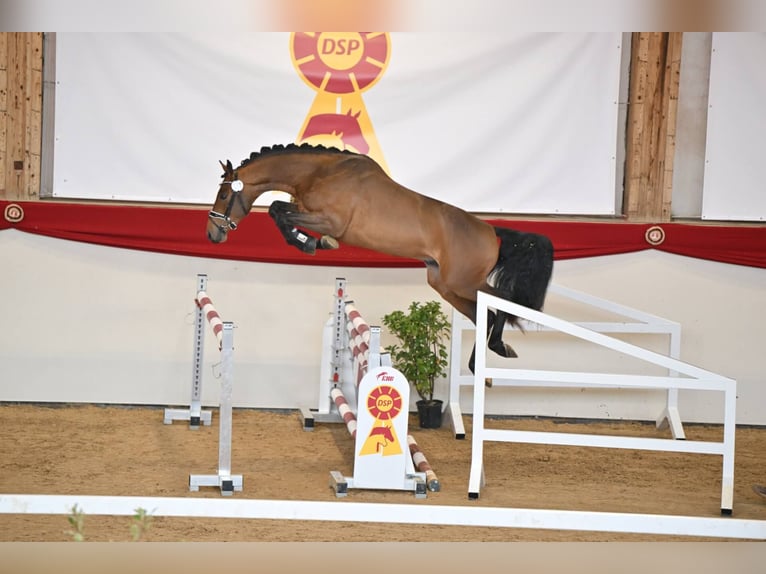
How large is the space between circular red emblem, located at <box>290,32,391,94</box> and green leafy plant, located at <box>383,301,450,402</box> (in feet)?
4.91

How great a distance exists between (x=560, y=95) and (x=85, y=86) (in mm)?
3057

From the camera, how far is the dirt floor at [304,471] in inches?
143

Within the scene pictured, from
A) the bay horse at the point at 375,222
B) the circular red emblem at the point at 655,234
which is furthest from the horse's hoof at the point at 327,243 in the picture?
the circular red emblem at the point at 655,234

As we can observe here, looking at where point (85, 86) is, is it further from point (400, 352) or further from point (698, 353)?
point (698, 353)

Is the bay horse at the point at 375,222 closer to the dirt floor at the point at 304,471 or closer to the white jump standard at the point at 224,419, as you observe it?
the white jump standard at the point at 224,419

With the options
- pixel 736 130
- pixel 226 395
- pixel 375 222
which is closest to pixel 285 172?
pixel 375 222

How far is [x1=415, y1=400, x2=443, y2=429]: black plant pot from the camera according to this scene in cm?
574

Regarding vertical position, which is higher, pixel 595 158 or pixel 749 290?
pixel 595 158

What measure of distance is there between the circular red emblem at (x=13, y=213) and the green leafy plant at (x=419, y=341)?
2.37 m

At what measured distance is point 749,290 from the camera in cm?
611

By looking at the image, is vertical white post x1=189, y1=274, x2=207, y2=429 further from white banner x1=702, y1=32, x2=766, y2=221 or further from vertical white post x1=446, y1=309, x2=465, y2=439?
white banner x1=702, y1=32, x2=766, y2=221

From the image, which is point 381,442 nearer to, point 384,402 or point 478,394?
point 384,402

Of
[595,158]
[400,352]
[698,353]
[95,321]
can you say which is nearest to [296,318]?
[400,352]

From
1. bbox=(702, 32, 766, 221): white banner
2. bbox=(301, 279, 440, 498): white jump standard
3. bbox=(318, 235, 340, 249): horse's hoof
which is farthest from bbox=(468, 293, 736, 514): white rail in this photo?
bbox=(702, 32, 766, 221): white banner
